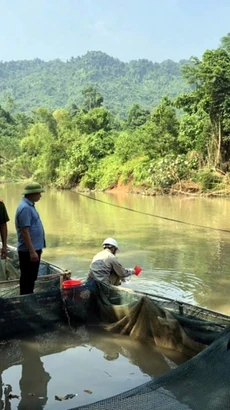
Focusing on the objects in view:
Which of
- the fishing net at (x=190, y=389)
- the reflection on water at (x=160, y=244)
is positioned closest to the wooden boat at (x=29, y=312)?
the fishing net at (x=190, y=389)

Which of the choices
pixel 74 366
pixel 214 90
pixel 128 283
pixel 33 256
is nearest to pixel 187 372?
pixel 74 366

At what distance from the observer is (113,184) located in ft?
114

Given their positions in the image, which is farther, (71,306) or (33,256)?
(71,306)

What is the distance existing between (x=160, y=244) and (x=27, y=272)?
718cm

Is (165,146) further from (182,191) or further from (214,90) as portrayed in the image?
(214,90)

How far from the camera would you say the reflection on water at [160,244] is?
804 centimetres

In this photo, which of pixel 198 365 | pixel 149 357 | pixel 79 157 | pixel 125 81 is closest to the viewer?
pixel 198 365

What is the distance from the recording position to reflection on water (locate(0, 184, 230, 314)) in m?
8.04

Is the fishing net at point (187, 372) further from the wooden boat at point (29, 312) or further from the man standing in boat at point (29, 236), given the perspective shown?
the man standing in boat at point (29, 236)

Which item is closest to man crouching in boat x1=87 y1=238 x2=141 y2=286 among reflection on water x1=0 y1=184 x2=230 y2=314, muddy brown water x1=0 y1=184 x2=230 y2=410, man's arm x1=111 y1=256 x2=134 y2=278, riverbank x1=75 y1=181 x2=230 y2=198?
man's arm x1=111 y1=256 x2=134 y2=278

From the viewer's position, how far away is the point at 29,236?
525 cm

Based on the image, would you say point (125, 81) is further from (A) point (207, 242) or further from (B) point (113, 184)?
(A) point (207, 242)

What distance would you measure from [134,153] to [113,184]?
259cm

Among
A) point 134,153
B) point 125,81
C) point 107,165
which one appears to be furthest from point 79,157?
point 125,81
